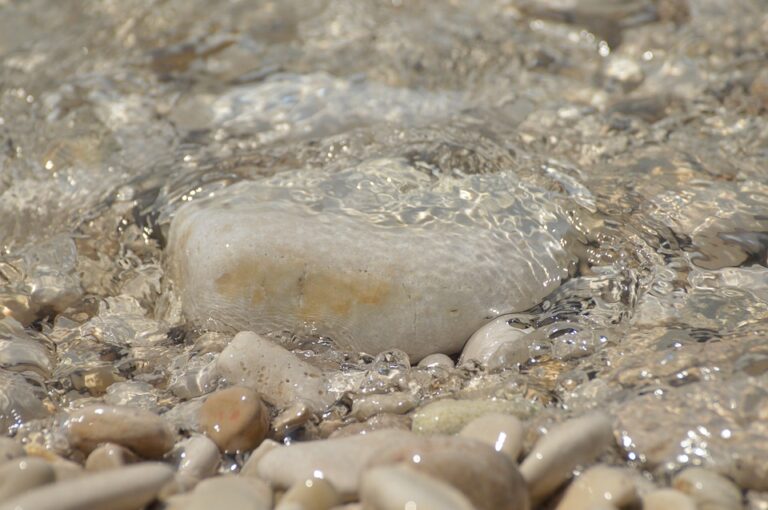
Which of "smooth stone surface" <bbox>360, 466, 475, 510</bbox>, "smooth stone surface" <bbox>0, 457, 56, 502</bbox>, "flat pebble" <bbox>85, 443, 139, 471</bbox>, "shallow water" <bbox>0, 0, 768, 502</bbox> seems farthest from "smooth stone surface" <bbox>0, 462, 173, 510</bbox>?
"shallow water" <bbox>0, 0, 768, 502</bbox>

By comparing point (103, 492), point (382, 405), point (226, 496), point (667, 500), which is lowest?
point (382, 405)

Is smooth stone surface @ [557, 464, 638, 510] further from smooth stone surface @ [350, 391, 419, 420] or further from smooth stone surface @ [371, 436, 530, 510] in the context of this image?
smooth stone surface @ [350, 391, 419, 420]

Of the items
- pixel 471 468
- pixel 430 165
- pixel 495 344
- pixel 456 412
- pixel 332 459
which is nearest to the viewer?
pixel 471 468

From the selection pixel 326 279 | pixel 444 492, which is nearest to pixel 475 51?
pixel 326 279

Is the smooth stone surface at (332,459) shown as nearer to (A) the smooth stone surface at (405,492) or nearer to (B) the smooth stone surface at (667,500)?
(A) the smooth stone surface at (405,492)

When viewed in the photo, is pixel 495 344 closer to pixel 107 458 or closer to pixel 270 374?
pixel 270 374

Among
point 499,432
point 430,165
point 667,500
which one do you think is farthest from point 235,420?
point 430,165
